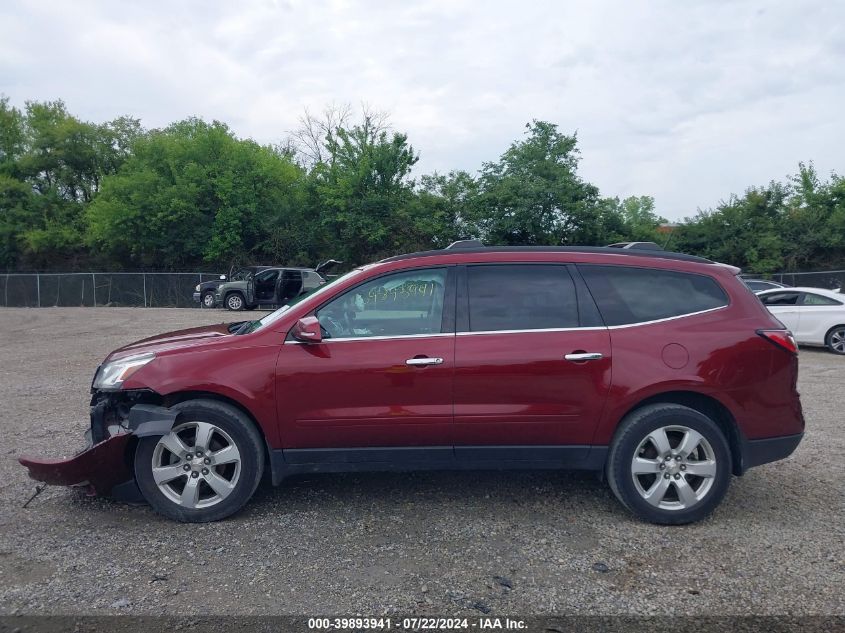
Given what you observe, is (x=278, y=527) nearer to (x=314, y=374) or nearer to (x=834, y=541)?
(x=314, y=374)

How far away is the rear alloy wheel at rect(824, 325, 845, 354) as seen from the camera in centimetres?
1286

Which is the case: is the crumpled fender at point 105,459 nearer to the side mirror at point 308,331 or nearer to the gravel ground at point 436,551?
the gravel ground at point 436,551

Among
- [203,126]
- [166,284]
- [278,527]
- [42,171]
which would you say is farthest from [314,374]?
[42,171]

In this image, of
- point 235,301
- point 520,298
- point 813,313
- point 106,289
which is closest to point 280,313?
point 520,298

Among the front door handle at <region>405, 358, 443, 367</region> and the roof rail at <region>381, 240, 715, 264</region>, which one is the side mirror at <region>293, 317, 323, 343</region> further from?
the roof rail at <region>381, 240, 715, 264</region>

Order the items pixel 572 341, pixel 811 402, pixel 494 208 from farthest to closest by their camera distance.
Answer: pixel 494 208, pixel 811 402, pixel 572 341

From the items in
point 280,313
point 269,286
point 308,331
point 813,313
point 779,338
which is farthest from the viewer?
point 269,286

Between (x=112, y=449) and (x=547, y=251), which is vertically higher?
(x=547, y=251)

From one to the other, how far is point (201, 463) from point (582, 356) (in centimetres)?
258

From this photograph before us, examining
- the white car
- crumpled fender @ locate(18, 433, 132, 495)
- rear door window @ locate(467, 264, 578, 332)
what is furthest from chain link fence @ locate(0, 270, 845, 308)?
rear door window @ locate(467, 264, 578, 332)

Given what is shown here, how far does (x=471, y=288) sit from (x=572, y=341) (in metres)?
0.76

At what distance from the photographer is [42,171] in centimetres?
4125

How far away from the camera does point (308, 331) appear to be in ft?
13.5

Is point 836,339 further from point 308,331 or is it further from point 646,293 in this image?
point 308,331
